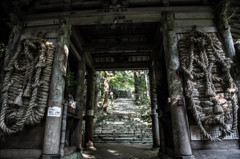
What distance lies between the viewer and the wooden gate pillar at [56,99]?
348cm

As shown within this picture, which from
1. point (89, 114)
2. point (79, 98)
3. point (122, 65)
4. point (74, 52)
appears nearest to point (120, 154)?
point (79, 98)

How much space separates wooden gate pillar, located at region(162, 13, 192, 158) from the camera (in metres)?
3.36

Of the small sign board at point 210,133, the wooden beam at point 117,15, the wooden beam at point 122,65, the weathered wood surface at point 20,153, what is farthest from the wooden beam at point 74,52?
the small sign board at point 210,133

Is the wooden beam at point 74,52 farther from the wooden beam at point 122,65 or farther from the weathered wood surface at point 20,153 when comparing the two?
the weathered wood surface at point 20,153

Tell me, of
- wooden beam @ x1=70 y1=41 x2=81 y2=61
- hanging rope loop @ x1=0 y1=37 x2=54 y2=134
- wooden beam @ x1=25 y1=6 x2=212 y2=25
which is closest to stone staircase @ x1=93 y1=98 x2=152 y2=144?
Result: wooden beam @ x1=70 y1=41 x2=81 y2=61

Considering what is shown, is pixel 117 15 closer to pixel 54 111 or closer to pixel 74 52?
pixel 74 52

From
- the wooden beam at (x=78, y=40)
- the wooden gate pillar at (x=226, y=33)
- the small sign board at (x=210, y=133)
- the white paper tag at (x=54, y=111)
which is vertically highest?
the wooden beam at (x=78, y=40)

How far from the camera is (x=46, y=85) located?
3.91 m

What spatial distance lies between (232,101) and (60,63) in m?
4.51

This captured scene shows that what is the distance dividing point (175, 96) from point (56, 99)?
3.02 m

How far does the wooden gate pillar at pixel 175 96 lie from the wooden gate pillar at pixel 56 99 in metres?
2.83

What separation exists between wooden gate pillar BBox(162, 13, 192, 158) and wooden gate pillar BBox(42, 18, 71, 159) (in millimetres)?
2829

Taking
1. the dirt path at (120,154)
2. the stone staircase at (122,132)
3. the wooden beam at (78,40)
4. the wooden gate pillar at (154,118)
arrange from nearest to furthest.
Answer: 1. the dirt path at (120,154)
2. the wooden beam at (78,40)
3. the wooden gate pillar at (154,118)
4. the stone staircase at (122,132)

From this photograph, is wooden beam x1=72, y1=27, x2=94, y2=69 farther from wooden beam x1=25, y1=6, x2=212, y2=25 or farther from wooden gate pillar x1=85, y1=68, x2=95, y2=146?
wooden gate pillar x1=85, y1=68, x2=95, y2=146
